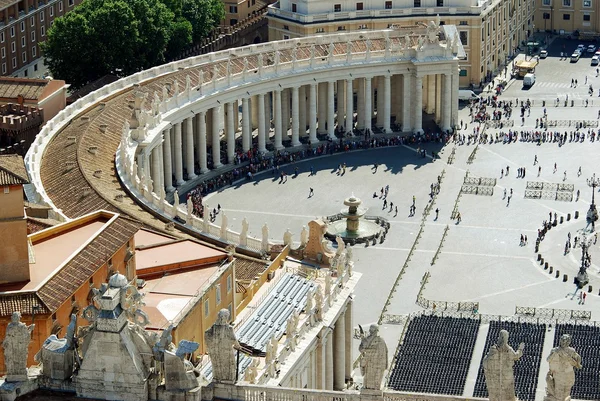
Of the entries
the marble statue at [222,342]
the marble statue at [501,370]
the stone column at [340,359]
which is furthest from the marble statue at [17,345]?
the stone column at [340,359]

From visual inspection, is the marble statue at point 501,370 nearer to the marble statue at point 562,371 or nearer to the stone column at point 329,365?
the marble statue at point 562,371

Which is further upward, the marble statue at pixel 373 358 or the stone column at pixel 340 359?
the marble statue at pixel 373 358

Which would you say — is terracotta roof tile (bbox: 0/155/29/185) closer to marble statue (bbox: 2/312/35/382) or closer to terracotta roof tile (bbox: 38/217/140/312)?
terracotta roof tile (bbox: 38/217/140/312)

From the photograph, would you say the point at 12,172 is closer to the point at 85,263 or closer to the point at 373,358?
the point at 85,263

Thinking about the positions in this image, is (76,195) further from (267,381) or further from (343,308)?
(267,381)

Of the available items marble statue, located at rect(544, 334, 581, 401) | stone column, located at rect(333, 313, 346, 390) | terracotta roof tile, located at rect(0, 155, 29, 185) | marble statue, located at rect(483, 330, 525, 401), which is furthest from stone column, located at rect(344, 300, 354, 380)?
marble statue, located at rect(544, 334, 581, 401)

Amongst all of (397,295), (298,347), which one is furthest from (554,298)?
(298,347)
